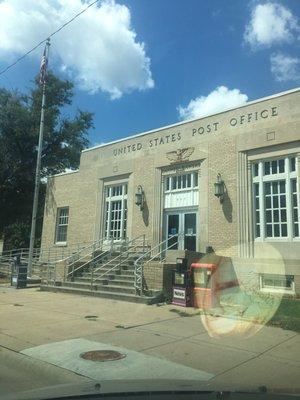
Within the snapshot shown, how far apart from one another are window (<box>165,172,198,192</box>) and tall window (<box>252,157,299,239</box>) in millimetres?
2951

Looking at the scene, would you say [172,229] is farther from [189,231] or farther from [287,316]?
[287,316]

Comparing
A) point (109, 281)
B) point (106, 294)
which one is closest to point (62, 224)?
point (109, 281)

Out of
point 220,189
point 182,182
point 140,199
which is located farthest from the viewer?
point 140,199

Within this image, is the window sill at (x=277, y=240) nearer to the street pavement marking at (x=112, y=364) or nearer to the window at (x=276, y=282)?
the window at (x=276, y=282)

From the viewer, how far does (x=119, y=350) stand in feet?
27.2

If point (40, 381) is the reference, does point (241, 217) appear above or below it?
above

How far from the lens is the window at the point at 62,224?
25953 mm

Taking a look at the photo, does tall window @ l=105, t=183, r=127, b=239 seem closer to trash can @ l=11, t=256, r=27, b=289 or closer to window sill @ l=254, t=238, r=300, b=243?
trash can @ l=11, t=256, r=27, b=289

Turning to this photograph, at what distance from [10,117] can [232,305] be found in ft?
90.9

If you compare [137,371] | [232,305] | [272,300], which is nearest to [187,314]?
[232,305]

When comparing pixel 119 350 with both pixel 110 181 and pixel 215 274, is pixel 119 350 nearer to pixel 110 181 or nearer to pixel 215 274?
pixel 215 274

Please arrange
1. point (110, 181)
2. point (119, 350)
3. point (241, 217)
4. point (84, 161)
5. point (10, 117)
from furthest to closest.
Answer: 1. point (10, 117)
2. point (84, 161)
3. point (110, 181)
4. point (241, 217)
5. point (119, 350)

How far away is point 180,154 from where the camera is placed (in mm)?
20375

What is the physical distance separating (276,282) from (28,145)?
26047mm
